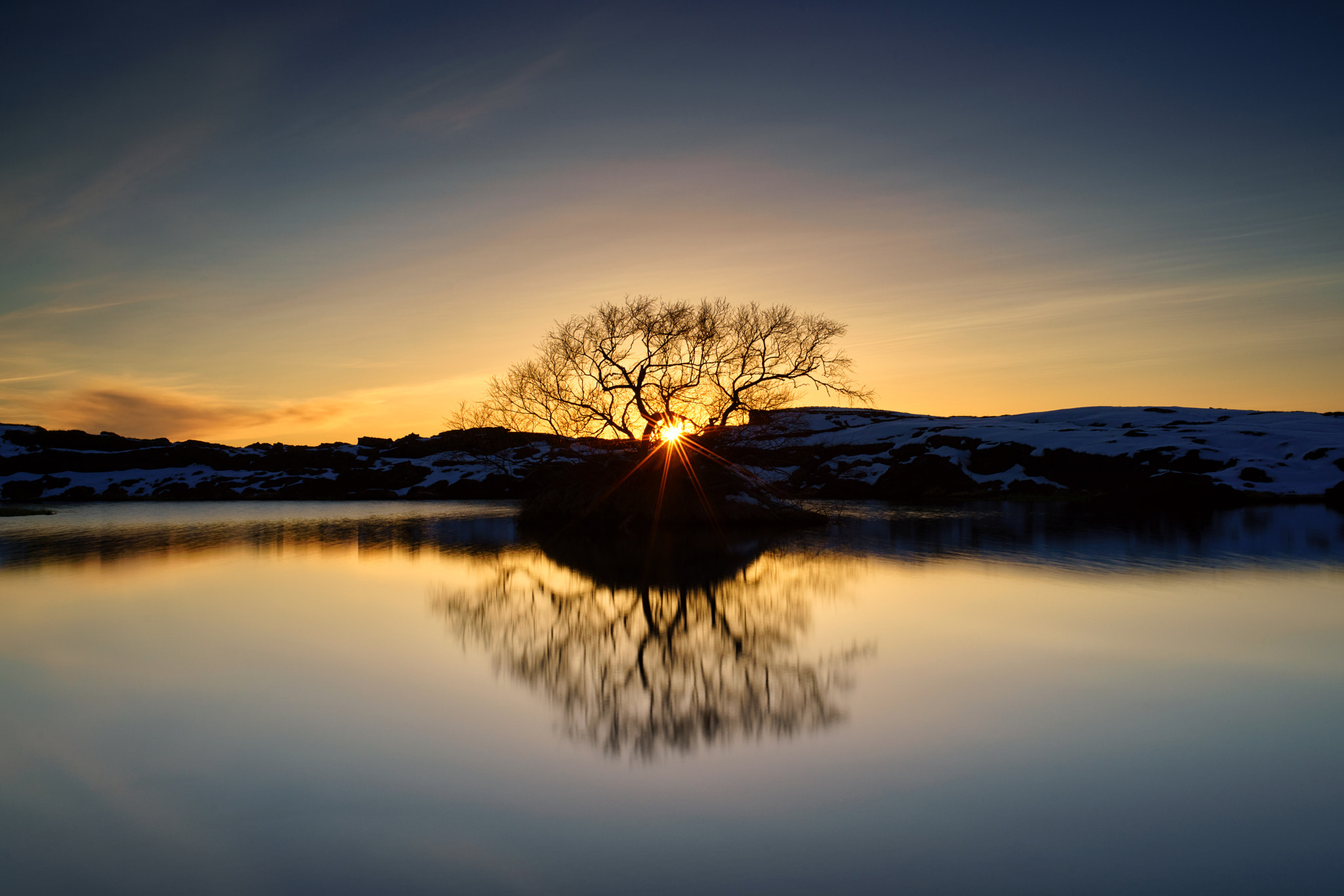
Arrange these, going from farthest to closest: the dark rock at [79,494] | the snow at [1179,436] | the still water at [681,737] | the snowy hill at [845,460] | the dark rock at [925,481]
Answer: the dark rock at [79,494], the dark rock at [925,481], the snow at [1179,436], the snowy hill at [845,460], the still water at [681,737]

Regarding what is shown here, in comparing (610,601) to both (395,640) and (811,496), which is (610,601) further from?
(811,496)

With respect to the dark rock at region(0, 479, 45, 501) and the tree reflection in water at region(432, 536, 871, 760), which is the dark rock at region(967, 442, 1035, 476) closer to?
the tree reflection in water at region(432, 536, 871, 760)

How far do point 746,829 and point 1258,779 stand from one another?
12.6 ft


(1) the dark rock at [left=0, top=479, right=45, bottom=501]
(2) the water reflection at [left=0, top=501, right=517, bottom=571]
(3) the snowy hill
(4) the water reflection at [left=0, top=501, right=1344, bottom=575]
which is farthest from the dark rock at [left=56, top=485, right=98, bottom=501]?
(4) the water reflection at [left=0, top=501, right=1344, bottom=575]

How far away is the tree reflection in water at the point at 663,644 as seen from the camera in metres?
7.68

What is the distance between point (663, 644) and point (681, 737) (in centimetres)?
376

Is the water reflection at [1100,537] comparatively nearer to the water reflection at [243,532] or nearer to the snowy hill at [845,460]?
the snowy hill at [845,460]

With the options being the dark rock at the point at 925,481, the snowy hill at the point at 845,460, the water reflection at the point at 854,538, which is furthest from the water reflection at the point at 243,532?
the dark rock at the point at 925,481

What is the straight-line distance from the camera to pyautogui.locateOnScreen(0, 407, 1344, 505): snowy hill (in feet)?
124

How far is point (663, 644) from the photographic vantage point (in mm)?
10961

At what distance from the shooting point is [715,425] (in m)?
33.4

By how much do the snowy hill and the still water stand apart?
19.6 meters

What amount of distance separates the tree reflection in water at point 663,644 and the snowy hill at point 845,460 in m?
15.4

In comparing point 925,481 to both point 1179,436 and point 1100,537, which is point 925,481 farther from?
point 1100,537
